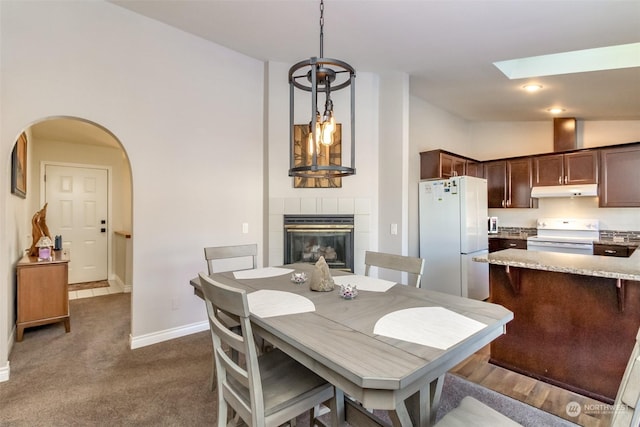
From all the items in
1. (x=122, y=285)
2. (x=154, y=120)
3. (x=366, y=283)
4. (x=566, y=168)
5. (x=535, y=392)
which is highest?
(x=154, y=120)

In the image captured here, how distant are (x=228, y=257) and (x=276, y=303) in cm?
109

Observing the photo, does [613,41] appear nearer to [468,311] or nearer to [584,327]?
[584,327]

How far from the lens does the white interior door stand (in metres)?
5.13

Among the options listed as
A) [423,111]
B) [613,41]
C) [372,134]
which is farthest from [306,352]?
[423,111]

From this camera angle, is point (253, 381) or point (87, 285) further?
point (87, 285)

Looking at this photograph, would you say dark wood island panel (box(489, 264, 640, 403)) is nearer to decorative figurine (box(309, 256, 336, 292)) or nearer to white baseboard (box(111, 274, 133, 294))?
decorative figurine (box(309, 256, 336, 292))

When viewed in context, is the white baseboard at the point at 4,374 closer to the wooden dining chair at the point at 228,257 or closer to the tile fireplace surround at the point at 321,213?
the wooden dining chair at the point at 228,257

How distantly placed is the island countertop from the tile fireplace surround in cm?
155

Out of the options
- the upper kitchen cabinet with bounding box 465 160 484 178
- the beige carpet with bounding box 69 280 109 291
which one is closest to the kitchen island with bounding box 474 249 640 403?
the upper kitchen cabinet with bounding box 465 160 484 178

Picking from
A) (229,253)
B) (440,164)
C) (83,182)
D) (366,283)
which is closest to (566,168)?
(440,164)

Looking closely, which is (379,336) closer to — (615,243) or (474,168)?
(615,243)

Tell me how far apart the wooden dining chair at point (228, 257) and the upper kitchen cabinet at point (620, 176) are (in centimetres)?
459

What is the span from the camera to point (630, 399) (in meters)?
0.88

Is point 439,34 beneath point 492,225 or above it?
above
